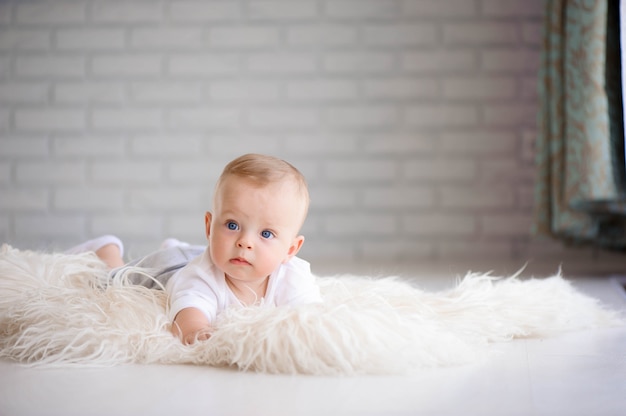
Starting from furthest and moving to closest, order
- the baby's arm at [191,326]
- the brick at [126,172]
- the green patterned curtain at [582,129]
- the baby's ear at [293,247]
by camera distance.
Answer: the brick at [126,172] → the green patterned curtain at [582,129] → the baby's ear at [293,247] → the baby's arm at [191,326]

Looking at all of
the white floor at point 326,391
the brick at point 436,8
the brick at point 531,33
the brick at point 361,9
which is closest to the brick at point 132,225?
the brick at point 361,9

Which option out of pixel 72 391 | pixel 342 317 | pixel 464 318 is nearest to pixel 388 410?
pixel 342 317

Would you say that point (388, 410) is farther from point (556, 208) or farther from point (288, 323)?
point (556, 208)

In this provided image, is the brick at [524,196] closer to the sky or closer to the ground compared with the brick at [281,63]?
closer to the ground

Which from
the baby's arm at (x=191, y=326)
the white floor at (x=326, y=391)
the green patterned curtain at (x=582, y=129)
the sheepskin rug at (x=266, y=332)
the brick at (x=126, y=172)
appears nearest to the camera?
the white floor at (x=326, y=391)

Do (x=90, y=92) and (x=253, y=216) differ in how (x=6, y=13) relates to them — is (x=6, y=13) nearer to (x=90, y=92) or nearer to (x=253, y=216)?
(x=90, y=92)

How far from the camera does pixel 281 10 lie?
3545 millimetres

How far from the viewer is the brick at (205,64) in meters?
3.56

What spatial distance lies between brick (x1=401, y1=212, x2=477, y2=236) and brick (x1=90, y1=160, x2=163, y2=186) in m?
1.23

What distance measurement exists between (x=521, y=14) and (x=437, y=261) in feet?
4.05

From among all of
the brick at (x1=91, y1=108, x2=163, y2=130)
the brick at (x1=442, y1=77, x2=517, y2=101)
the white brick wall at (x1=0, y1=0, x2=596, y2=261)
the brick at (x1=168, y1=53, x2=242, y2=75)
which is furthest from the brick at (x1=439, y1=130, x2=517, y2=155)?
the brick at (x1=91, y1=108, x2=163, y2=130)

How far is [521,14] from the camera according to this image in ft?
11.4

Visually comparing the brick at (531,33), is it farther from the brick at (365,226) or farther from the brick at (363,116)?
the brick at (365,226)

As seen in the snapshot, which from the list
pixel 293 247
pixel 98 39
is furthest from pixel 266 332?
pixel 98 39
